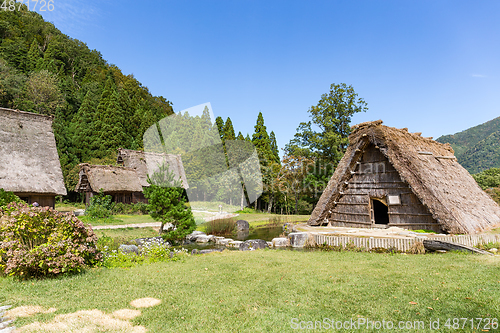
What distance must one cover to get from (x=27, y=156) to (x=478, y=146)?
78.3 meters

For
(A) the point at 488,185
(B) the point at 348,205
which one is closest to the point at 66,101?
(B) the point at 348,205

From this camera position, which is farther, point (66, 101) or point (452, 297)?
point (66, 101)

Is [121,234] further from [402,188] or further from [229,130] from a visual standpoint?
[229,130]

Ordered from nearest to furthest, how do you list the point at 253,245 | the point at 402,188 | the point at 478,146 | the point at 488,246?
the point at 488,246
the point at 253,245
the point at 402,188
the point at 478,146

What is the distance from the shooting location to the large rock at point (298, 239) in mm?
10507

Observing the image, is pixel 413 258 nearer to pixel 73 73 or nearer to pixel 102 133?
pixel 102 133

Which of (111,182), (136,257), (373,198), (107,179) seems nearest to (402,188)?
(373,198)

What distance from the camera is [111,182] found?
2548 cm

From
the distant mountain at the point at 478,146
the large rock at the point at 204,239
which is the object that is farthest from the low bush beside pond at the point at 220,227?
the distant mountain at the point at 478,146

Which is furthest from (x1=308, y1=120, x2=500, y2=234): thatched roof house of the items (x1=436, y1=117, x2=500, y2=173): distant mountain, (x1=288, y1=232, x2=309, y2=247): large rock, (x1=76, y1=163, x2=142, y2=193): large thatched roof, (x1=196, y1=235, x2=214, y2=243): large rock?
(x1=436, y1=117, x2=500, y2=173): distant mountain

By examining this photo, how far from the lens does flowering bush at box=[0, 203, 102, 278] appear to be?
5355mm

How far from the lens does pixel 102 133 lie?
3688 cm

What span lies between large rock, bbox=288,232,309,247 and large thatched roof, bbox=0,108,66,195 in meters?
12.7

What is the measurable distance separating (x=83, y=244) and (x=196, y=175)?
31.2 m
